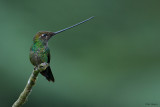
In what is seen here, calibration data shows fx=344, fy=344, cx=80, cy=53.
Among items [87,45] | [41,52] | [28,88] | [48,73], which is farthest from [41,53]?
[87,45]

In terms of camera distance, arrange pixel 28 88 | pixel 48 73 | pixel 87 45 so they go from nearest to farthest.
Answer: pixel 28 88, pixel 48 73, pixel 87 45

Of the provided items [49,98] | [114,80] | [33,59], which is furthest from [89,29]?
[33,59]

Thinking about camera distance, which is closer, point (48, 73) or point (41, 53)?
point (48, 73)

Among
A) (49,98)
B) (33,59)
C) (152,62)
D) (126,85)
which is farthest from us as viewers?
(152,62)

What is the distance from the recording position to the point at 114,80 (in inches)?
389

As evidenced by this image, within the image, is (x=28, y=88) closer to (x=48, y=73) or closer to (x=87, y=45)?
(x=48, y=73)

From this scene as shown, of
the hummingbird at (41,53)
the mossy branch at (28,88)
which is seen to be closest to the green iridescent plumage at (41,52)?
the hummingbird at (41,53)

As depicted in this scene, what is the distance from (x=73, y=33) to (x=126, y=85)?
9.93 ft

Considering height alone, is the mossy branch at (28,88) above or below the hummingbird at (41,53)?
below

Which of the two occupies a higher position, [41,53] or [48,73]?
[41,53]

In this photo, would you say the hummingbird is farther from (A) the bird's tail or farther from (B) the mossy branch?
(B) the mossy branch

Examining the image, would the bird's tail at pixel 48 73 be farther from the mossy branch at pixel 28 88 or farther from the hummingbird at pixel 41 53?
the mossy branch at pixel 28 88

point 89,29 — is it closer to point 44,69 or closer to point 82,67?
point 82,67

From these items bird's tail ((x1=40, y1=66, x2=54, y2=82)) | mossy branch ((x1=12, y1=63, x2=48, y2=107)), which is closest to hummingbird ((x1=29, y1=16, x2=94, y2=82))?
bird's tail ((x1=40, y1=66, x2=54, y2=82))
